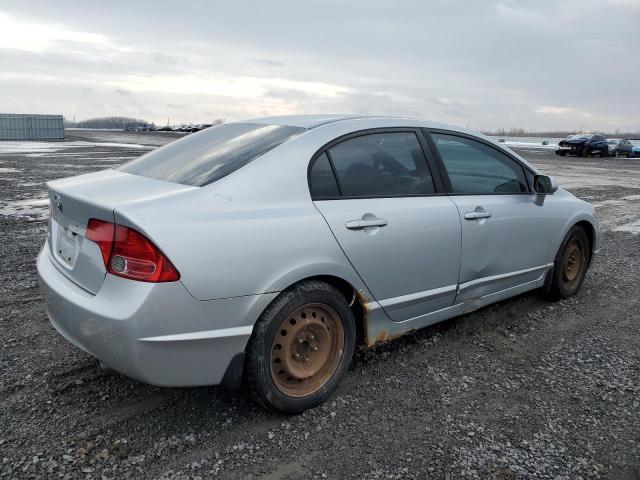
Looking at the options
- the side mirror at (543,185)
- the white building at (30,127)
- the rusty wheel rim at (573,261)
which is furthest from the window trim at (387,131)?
the white building at (30,127)

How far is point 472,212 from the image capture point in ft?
12.3

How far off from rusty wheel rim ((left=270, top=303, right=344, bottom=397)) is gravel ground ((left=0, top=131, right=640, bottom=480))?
0.57 feet

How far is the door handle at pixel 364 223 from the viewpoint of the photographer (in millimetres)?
3055

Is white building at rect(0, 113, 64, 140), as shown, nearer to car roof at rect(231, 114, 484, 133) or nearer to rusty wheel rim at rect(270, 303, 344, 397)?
car roof at rect(231, 114, 484, 133)

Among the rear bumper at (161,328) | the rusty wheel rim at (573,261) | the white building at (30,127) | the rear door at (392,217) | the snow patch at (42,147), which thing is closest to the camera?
the rear bumper at (161,328)

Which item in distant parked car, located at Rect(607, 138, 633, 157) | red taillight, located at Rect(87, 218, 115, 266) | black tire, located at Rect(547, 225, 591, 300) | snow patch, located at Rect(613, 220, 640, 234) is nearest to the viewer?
red taillight, located at Rect(87, 218, 115, 266)

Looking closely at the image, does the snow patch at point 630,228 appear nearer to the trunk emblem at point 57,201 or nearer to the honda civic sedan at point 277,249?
the honda civic sedan at point 277,249

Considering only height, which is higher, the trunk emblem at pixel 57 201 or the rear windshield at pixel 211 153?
the rear windshield at pixel 211 153

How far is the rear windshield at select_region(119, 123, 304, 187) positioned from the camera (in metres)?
3.00

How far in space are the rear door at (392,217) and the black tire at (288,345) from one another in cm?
25

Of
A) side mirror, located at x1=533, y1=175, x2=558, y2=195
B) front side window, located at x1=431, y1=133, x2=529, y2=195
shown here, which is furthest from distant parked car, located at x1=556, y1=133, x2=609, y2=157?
front side window, located at x1=431, y1=133, x2=529, y2=195

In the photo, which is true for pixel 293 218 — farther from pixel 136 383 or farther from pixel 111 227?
pixel 136 383

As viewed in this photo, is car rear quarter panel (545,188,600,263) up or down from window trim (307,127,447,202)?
down

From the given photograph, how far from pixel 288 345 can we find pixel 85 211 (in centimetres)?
121
